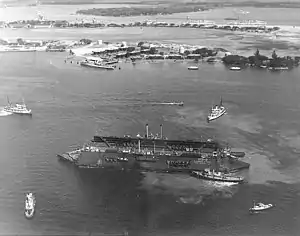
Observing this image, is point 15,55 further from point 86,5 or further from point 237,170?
point 237,170

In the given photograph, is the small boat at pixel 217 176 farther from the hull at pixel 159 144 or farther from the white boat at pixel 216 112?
the white boat at pixel 216 112

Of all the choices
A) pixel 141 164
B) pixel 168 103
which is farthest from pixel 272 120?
pixel 141 164

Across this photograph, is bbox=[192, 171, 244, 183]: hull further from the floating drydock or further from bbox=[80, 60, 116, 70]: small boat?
bbox=[80, 60, 116, 70]: small boat

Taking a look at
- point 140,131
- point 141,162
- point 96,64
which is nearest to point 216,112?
point 140,131

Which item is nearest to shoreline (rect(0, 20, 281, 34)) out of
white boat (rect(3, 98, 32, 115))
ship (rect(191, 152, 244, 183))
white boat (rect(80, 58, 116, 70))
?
white boat (rect(80, 58, 116, 70))

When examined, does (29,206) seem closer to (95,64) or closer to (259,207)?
(259,207)

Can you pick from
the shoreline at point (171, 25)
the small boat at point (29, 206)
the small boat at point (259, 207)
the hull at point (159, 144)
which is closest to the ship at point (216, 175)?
the hull at point (159, 144)
